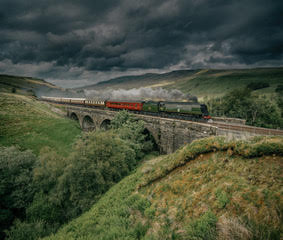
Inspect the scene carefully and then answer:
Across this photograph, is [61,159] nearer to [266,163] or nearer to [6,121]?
[266,163]

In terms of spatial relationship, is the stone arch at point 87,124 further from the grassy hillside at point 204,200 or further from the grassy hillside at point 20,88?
the grassy hillside at point 20,88

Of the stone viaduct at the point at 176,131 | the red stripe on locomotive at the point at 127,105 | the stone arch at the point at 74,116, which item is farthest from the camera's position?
the stone arch at the point at 74,116

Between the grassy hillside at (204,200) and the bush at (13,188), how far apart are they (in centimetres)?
803

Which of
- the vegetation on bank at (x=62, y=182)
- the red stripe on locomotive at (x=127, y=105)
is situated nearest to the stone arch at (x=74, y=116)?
the red stripe on locomotive at (x=127, y=105)

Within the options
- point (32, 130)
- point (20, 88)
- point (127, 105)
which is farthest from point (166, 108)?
point (20, 88)

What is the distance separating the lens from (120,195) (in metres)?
11.7

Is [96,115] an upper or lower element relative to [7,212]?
upper

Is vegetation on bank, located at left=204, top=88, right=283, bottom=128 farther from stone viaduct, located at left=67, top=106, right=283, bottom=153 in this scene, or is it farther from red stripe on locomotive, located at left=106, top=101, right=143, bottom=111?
red stripe on locomotive, located at left=106, top=101, right=143, bottom=111

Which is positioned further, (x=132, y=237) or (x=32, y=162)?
(x=32, y=162)

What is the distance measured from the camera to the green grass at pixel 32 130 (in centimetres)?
2880

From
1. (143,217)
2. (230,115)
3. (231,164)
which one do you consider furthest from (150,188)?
(230,115)

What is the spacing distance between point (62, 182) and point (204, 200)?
39.9 ft

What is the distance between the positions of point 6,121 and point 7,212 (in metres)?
28.3

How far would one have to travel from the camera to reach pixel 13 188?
15.4 m
